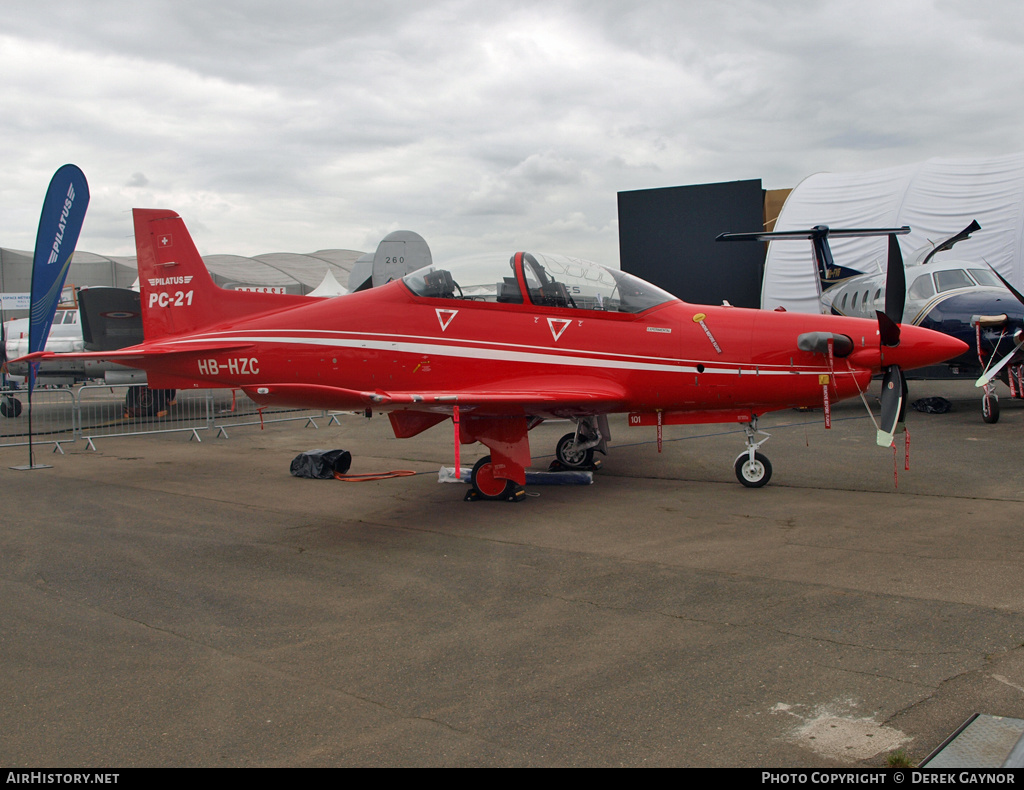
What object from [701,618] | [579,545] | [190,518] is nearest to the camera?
[701,618]

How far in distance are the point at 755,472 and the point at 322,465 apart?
5481 millimetres

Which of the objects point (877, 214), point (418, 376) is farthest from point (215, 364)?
point (877, 214)

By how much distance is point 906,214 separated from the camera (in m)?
24.4

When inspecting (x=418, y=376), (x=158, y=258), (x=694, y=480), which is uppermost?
(x=158, y=258)

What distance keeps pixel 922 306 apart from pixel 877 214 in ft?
42.5

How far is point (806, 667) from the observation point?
12.3 ft

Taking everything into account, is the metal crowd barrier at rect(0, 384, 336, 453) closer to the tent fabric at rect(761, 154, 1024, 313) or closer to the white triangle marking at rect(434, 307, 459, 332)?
the white triangle marking at rect(434, 307, 459, 332)

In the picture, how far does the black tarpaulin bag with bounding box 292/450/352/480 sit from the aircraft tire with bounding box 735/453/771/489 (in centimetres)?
509

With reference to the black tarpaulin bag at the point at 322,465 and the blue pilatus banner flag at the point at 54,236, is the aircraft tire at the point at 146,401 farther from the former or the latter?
the black tarpaulin bag at the point at 322,465

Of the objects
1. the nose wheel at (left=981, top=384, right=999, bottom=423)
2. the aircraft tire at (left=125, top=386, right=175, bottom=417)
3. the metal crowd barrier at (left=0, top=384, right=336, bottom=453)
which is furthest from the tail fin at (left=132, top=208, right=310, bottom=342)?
the nose wheel at (left=981, top=384, right=999, bottom=423)

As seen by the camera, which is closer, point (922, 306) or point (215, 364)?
point (215, 364)

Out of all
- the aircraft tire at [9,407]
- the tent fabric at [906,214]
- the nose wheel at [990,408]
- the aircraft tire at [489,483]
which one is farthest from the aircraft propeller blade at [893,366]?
the aircraft tire at [9,407]

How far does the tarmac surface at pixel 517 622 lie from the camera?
3.19 m
